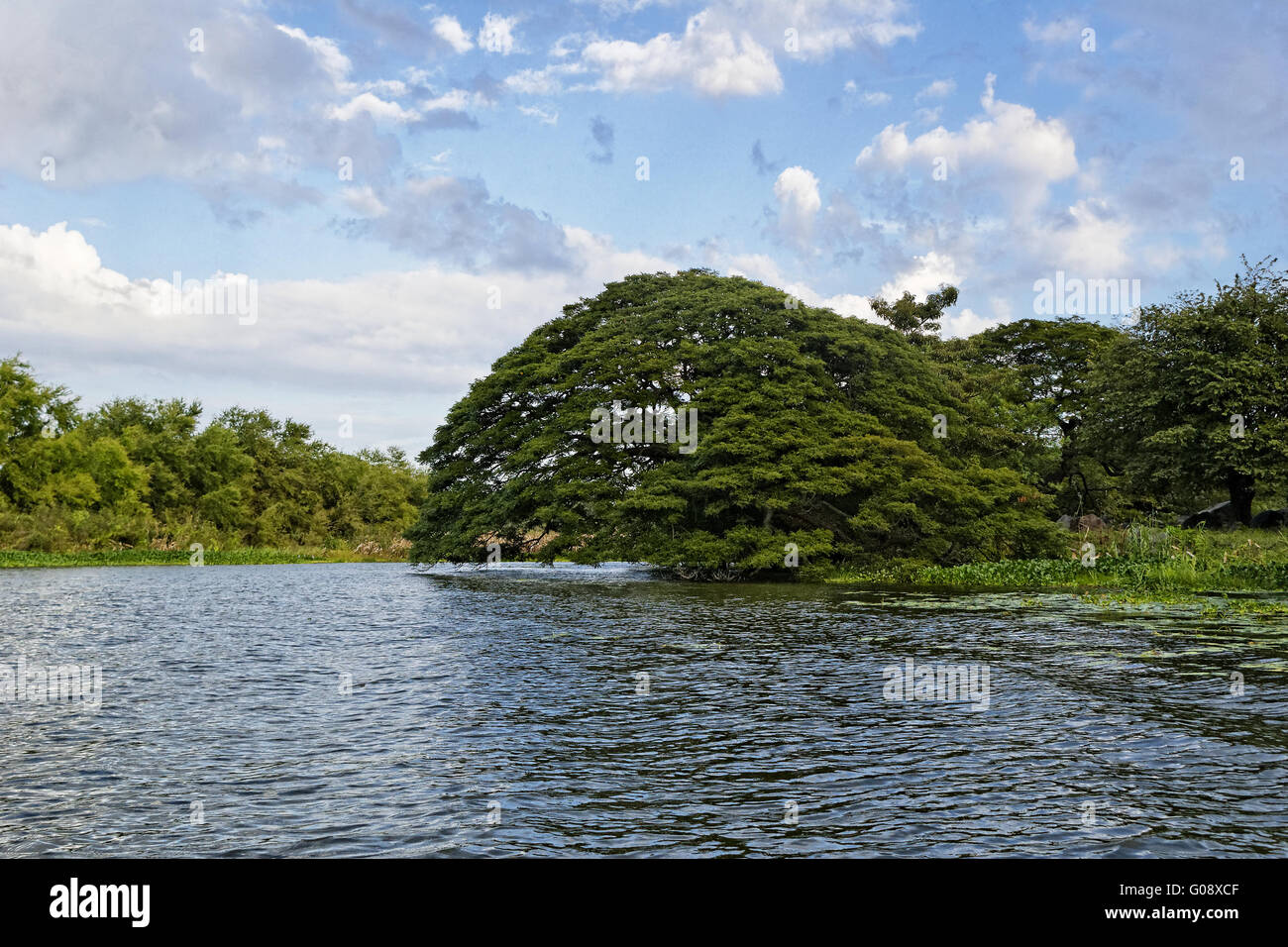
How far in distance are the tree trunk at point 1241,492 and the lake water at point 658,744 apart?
85.6 feet

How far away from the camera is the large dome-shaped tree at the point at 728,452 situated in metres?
38.5

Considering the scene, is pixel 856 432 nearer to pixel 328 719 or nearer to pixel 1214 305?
pixel 1214 305

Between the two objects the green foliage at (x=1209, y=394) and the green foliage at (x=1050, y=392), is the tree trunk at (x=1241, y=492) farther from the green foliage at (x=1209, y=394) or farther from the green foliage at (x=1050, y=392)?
the green foliage at (x=1050, y=392)

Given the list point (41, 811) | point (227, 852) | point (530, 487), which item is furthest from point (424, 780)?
point (530, 487)

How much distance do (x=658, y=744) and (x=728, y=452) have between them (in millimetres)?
28905

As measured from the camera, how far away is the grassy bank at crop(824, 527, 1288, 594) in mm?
27234

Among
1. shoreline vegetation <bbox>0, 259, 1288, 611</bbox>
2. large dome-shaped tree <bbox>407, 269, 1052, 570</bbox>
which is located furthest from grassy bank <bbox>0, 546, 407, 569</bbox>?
large dome-shaped tree <bbox>407, 269, 1052, 570</bbox>

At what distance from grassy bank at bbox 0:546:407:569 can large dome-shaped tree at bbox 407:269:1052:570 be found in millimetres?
28100

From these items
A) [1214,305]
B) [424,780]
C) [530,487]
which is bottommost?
[424,780]

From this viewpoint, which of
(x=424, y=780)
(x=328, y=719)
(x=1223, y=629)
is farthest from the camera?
(x=1223, y=629)

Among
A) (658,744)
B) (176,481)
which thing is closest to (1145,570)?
(658,744)
